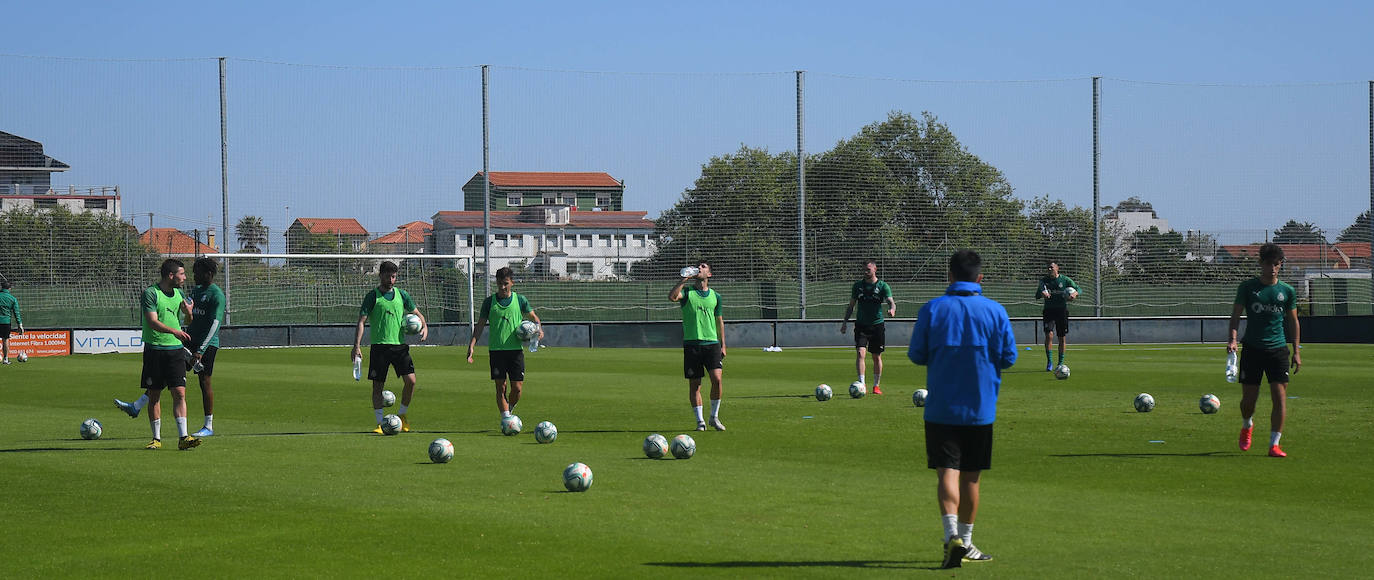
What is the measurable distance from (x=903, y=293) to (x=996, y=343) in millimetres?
36400

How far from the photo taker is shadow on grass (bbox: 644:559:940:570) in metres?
7.93

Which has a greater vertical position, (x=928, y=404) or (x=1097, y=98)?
(x=1097, y=98)

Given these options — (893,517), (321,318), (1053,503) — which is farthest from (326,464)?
(321,318)

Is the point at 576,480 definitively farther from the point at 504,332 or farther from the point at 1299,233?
the point at 1299,233

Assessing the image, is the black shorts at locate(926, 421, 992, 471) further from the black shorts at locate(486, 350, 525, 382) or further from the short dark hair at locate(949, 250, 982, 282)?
the black shorts at locate(486, 350, 525, 382)

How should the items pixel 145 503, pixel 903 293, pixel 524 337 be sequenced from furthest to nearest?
pixel 903 293, pixel 524 337, pixel 145 503

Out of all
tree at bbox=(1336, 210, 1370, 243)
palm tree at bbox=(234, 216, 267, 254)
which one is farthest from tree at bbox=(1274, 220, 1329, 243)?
palm tree at bbox=(234, 216, 267, 254)

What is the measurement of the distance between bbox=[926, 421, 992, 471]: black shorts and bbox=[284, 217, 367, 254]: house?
36.7 meters

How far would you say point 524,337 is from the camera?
16.4 metres

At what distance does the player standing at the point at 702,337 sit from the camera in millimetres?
16391

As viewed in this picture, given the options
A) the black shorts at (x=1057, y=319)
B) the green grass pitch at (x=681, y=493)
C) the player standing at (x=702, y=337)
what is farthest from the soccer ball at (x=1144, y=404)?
the black shorts at (x=1057, y=319)

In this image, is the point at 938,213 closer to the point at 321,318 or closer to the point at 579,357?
the point at 579,357

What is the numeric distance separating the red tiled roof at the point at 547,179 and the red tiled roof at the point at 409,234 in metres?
2.49

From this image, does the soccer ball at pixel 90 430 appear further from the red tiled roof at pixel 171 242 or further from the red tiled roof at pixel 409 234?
the red tiled roof at pixel 409 234
